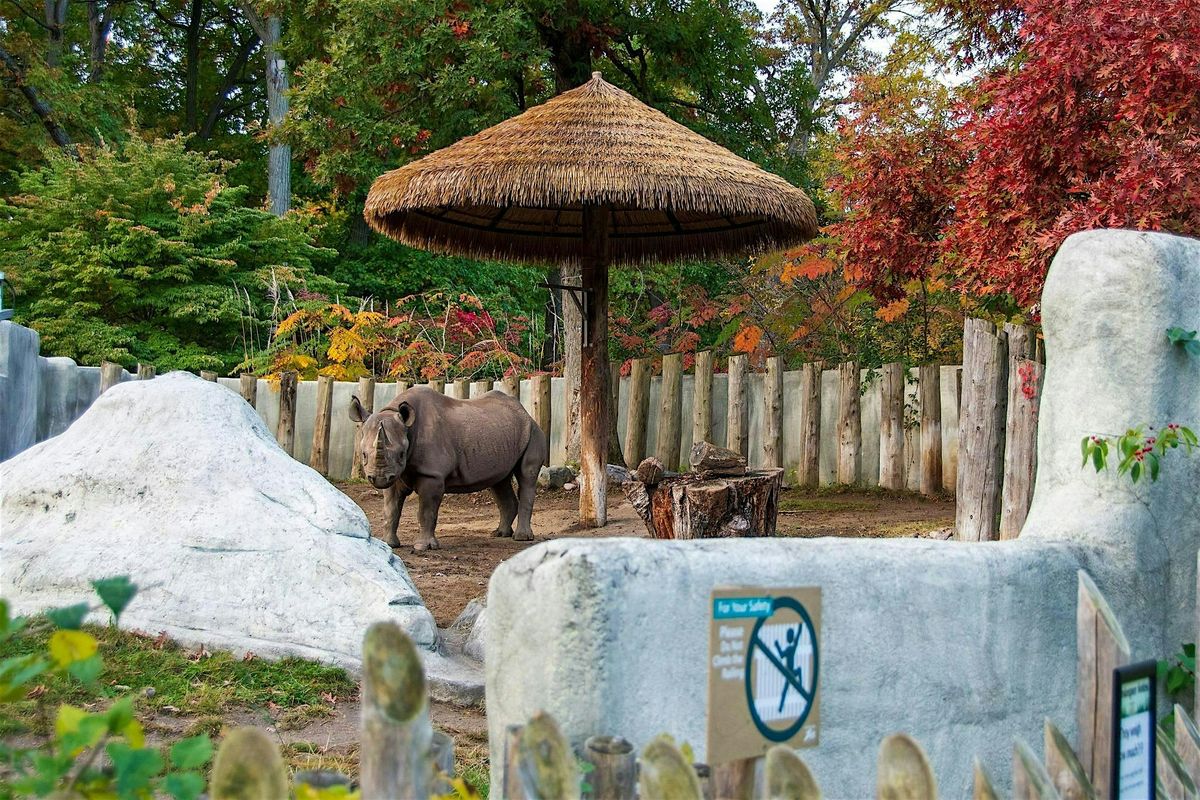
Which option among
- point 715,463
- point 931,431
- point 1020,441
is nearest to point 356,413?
point 715,463

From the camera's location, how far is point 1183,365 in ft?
11.6

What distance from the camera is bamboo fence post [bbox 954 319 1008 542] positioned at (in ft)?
23.4

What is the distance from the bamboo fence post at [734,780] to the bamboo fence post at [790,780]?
374mm

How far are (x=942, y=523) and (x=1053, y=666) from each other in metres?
6.03

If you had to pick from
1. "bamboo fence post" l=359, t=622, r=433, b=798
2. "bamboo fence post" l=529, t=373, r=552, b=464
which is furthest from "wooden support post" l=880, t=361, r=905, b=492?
"bamboo fence post" l=359, t=622, r=433, b=798

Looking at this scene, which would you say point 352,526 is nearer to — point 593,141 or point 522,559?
point 522,559

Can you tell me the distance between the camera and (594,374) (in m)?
9.84

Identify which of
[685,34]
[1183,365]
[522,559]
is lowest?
[522,559]

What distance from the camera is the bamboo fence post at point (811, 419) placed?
11.9m

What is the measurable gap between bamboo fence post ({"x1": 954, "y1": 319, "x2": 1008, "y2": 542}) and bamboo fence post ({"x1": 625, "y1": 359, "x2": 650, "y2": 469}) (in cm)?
610

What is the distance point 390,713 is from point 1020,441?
5.80m

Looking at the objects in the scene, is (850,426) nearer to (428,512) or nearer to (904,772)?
(428,512)

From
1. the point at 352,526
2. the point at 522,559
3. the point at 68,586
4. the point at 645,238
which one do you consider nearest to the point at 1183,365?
the point at 522,559

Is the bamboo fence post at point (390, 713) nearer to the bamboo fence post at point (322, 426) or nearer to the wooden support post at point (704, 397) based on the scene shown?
the wooden support post at point (704, 397)
